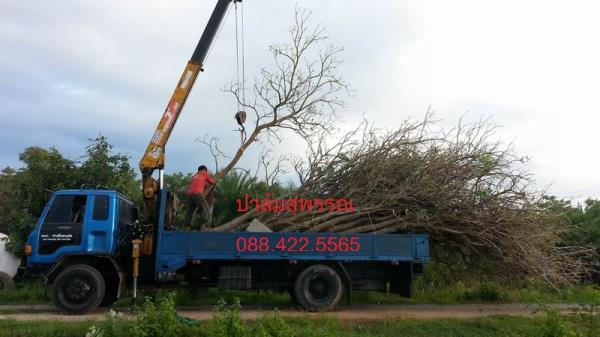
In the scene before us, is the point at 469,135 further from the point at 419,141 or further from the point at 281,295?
the point at 281,295

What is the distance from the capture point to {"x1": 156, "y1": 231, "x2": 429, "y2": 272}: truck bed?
955 centimetres

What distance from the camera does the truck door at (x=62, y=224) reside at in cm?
943

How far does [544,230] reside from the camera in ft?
35.8

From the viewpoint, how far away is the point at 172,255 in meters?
9.53

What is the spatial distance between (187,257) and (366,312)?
3.66 metres

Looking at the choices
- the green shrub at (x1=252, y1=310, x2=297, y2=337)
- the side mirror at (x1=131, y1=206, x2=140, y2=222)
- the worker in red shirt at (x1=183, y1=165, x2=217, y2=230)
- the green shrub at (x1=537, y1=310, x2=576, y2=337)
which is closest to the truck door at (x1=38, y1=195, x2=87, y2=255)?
the side mirror at (x1=131, y1=206, x2=140, y2=222)

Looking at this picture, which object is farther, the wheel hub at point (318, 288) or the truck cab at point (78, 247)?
the wheel hub at point (318, 288)

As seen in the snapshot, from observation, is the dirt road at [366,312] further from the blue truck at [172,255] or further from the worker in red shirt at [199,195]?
the worker in red shirt at [199,195]

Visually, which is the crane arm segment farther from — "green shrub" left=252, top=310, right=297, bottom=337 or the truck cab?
"green shrub" left=252, top=310, right=297, bottom=337

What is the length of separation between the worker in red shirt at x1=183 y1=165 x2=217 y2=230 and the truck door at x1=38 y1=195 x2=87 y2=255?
6.50 feet

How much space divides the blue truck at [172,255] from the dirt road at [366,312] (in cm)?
43

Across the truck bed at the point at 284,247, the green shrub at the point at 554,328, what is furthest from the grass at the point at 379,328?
the truck bed at the point at 284,247

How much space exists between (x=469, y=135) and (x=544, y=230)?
2.60 m

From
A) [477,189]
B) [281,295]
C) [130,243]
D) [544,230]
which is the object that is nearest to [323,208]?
[281,295]
